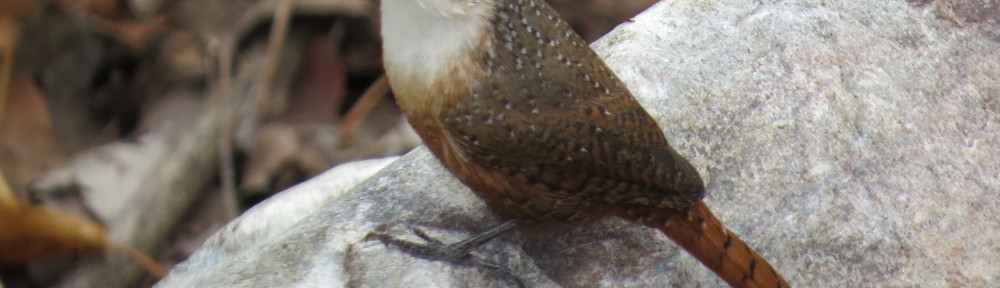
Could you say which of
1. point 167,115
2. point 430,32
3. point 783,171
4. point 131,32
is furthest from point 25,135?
point 783,171

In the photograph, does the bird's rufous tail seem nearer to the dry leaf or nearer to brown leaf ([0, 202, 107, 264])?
brown leaf ([0, 202, 107, 264])

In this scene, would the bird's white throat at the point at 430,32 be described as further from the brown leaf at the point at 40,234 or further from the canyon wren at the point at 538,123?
the brown leaf at the point at 40,234

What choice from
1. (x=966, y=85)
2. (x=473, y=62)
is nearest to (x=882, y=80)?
(x=966, y=85)

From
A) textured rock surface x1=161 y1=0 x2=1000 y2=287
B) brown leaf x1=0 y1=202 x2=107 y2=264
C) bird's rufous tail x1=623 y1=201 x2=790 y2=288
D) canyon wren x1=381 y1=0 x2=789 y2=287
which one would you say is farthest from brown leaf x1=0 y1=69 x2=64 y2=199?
bird's rufous tail x1=623 y1=201 x2=790 y2=288

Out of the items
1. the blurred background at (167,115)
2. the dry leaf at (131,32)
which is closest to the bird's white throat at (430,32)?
the blurred background at (167,115)

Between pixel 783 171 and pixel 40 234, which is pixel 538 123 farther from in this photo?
pixel 40 234
